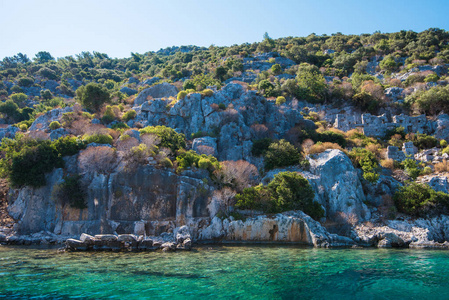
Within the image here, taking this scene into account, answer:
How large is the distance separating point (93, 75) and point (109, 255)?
8775 centimetres

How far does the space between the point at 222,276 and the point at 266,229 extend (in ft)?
49.1

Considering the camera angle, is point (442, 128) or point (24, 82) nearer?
point (442, 128)

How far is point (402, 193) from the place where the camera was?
101ft

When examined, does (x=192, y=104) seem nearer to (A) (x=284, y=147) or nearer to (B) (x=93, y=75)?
(A) (x=284, y=147)

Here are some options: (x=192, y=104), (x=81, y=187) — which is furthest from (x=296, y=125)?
(x=81, y=187)

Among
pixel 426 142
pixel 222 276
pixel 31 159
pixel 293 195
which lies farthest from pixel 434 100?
pixel 31 159

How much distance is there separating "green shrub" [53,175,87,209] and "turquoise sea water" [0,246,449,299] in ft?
26.8

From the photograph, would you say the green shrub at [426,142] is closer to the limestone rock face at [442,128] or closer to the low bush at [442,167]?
the limestone rock face at [442,128]

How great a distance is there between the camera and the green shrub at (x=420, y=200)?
1137 inches

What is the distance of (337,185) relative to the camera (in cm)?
3203

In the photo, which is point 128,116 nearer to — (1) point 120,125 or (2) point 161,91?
(1) point 120,125

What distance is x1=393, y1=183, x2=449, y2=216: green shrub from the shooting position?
1137 inches

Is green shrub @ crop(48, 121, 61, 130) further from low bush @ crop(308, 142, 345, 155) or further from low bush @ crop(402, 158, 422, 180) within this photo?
low bush @ crop(402, 158, 422, 180)

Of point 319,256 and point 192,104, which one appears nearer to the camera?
point 319,256
